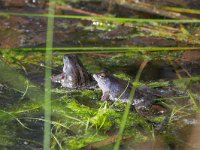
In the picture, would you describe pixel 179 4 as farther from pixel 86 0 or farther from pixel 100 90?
pixel 100 90

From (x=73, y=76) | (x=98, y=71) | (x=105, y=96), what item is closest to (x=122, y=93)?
(x=105, y=96)

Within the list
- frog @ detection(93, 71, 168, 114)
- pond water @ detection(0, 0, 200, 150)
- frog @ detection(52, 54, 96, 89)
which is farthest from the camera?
frog @ detection(52, 54, 96, 89)

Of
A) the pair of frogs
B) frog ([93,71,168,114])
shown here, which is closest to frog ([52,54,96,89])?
the pair of frogs

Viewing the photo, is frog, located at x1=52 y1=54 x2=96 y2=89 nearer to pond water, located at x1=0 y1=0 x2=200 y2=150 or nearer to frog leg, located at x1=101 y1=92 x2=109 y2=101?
pond water, located at x1=0 y1=0 x2=200 y2=150

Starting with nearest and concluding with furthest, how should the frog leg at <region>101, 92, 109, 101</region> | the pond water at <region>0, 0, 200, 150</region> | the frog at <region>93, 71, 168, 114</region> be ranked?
the pond water at <region>0, 0, 200, 150</region> < the frog at <region>93, 71, 168, 114</region> < the frog leg at <region>101, 92, 109, 101</region>

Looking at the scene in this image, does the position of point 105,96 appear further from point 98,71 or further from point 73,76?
point 98,71

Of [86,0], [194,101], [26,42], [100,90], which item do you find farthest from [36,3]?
[194,101]
